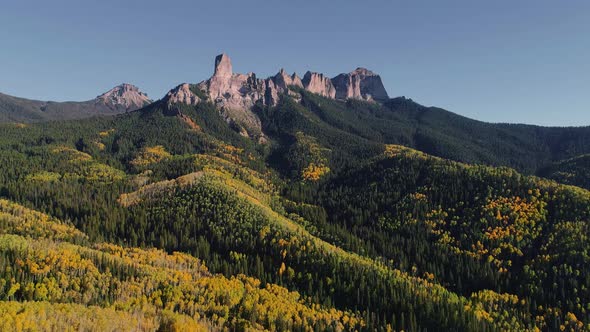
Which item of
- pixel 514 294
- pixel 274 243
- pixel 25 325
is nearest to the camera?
pixel 25 325

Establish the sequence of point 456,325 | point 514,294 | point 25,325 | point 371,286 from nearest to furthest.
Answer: point 25,325, point 456,325, point 371,286, point 514,294

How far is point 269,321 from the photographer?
417 feet

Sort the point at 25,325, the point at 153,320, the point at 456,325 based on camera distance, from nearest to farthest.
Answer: the point at 25,325 → the point at 153,320 → the point at 456,325

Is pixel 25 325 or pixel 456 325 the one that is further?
pixel 456 325

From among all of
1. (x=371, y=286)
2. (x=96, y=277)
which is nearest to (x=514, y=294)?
(x=371, y=286)

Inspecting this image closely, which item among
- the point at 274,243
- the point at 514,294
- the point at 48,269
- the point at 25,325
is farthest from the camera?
the point at 274,243

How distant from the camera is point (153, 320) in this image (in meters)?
105

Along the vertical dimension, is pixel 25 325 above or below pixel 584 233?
below

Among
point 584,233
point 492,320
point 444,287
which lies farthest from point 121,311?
point 584,233

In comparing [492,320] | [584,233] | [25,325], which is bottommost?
[492,320]

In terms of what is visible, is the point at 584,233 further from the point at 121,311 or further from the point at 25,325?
the point at 25,325

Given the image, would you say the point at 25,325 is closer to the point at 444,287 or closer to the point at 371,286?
the point at 371,286

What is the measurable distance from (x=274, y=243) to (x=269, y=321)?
6882cm

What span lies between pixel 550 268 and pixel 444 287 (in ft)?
154
